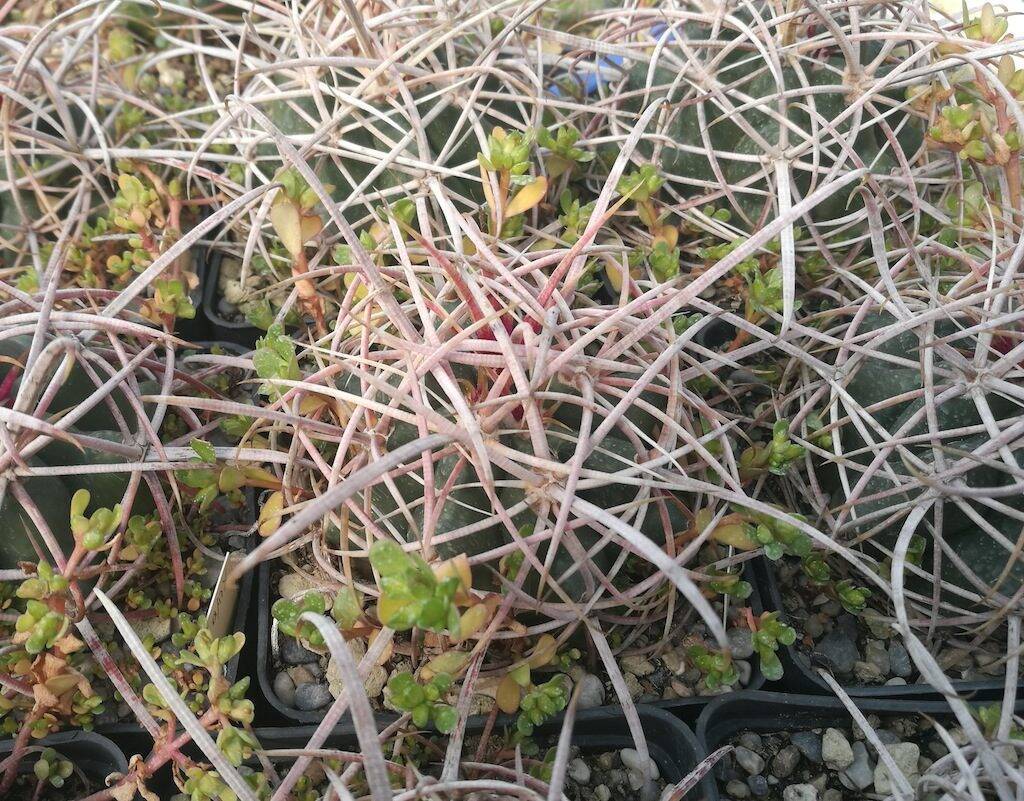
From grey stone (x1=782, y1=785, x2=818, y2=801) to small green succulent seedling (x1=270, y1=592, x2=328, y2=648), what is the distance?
47 cm

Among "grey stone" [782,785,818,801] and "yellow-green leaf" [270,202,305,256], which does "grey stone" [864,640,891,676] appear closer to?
"grey stone" [782,785,818,801]

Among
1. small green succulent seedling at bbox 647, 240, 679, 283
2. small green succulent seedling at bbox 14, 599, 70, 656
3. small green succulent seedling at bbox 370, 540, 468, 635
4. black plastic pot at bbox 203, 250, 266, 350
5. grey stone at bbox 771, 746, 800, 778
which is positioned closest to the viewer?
small green succulent seedling at bbox 370, 540, 468, 635

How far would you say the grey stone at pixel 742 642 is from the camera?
0.80 metres

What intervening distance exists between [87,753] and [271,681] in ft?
0.59

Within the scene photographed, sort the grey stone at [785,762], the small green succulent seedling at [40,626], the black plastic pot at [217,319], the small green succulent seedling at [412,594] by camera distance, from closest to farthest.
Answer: the small green succulent seedling at [412,594] < the small green succulent seedling at [40,626] < the grey stone at [785,762] < the black plastic pot at [217,319]

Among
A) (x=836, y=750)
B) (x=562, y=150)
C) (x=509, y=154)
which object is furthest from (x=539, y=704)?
(x=562, y=150)

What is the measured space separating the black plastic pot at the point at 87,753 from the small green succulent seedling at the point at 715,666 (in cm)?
56

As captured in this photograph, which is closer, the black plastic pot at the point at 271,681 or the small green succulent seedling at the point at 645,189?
the black plastic pot at the point at 271,681

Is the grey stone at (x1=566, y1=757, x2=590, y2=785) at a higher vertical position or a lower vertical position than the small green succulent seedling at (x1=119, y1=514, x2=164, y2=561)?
lower

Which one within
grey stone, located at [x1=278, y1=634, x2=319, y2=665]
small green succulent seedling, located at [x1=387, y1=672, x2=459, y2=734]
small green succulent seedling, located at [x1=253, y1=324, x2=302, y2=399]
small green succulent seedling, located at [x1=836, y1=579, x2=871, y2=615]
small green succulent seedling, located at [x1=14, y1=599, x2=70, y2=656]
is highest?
small green succulent seedling, located at [x1=253, y1=324, x2=302, y2=399]

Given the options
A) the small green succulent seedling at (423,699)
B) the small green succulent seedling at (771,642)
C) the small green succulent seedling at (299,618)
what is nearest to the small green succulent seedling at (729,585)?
the small green succulent seedling at (771,642)

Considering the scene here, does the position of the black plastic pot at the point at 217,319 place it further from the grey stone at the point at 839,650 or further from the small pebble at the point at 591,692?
the grey stone at the point at 839,650

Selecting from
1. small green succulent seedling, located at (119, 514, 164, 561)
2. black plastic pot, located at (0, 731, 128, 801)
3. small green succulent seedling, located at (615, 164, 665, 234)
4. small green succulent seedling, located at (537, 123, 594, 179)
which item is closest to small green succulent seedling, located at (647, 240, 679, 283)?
small green succulent seedling, located at (615, 164, 665, 234)

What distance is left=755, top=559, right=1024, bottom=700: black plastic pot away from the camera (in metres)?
0.73
